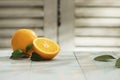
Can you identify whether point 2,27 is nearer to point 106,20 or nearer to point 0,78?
point 106,20

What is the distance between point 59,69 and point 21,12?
847 mm

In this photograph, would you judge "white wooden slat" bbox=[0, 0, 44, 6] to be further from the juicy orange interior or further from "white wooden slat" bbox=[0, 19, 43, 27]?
the juicy orange interior

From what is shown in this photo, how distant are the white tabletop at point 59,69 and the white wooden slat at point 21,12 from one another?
543 mm

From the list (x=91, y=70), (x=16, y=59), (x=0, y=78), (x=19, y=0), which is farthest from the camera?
(x=19, y=0)

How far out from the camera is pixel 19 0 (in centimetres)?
195

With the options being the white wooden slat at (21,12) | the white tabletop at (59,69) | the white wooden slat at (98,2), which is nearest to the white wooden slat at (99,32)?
the white wooden slat at (98,2)

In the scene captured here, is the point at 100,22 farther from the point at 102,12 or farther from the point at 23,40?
the point at 23,40

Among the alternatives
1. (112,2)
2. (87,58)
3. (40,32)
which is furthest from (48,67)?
(112,2)

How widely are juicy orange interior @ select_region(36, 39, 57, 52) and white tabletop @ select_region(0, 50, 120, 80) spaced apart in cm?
5

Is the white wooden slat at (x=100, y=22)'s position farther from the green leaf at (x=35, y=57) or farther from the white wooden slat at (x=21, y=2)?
the green leaf at (x=35, y=57)

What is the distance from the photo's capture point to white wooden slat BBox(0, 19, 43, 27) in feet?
6.45

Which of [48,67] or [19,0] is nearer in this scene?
Answer: [48,67]

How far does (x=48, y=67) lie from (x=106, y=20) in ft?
2.79

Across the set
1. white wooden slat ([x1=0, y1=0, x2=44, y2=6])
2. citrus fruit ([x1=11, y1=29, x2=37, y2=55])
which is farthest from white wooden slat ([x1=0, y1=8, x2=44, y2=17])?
citrus fruit ([x1=11, y1=29, x2=37, y2=55])
